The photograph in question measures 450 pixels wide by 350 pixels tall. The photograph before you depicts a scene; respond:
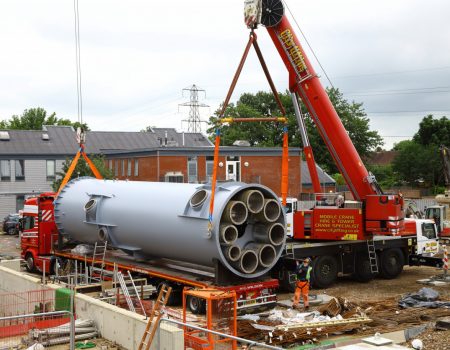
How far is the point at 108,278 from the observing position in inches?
775

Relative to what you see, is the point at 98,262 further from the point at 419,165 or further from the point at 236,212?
the point at 419,165

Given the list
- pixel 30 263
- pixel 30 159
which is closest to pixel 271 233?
pixel 30 263

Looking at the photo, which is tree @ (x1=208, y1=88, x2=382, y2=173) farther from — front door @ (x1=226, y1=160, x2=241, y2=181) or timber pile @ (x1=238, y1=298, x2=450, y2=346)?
timber pile @ (x1=238, y1=298, x2=450, y2=346)

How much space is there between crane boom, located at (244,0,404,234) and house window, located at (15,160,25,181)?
35.7 meters

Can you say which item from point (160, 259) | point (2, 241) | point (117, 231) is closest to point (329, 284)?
point (160, 259)

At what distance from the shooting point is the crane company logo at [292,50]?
21.5 metres

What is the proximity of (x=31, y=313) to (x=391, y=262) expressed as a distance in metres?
13.2

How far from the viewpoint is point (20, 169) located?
52031 mm

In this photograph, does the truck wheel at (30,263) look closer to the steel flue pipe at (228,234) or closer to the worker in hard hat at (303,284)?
the steel flue pipe at (228,234)

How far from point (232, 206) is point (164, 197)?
9.66 ft

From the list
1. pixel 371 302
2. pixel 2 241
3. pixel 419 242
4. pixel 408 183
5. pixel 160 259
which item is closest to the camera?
pixel 371 302

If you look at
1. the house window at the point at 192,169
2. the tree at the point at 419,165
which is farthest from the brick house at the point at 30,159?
the tree at the point at 419,165

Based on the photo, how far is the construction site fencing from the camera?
13.5m

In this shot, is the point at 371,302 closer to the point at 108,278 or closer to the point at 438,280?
the point at 438,280
